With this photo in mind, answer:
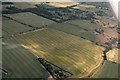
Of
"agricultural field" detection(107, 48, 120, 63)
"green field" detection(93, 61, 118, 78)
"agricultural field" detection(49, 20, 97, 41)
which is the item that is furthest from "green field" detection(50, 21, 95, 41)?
"green field" detection(93, 61, 118, 78)

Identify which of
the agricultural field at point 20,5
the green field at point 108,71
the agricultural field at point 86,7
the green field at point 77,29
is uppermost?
the agricultural field at point 20,5

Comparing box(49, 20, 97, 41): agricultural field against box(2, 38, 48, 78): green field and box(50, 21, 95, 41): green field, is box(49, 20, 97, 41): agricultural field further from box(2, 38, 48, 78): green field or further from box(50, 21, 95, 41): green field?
box(2, 38, 48, 78): green field

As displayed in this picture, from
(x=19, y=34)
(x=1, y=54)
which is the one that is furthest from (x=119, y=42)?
(x=1, y=54)

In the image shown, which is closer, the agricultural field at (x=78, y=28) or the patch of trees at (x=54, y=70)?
the patch of trees at (x=54, y=70)

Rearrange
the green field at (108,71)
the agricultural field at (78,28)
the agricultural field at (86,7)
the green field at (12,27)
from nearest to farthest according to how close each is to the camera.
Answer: the green field at (108,71)
the green field at (12,27)
the agricultural field at (78,28)
the agricultural field at (86,7)

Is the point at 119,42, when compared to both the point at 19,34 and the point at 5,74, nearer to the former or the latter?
the point at 19,34

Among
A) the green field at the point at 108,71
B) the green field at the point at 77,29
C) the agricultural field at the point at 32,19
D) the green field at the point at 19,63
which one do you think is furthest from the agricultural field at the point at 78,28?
the green field at the point at 19,63

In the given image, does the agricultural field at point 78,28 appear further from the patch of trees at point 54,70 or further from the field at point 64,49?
the patch of trees at point 54,70

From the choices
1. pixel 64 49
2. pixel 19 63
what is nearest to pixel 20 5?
pixel 64 49
